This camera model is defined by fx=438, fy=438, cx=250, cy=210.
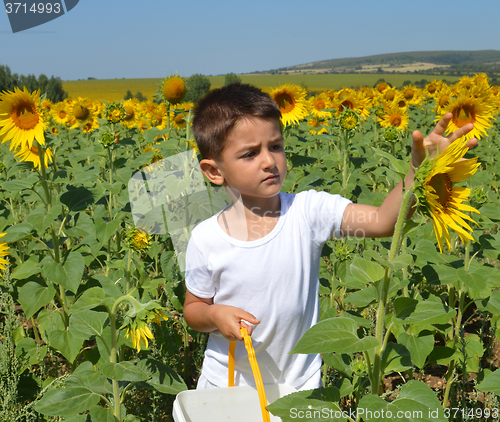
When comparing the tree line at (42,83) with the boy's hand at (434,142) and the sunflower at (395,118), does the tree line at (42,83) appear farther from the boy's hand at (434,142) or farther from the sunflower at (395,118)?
the boy's hand at (434,142)

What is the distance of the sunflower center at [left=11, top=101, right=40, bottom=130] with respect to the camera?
7.83 feet

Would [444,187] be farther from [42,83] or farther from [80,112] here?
[42,83]

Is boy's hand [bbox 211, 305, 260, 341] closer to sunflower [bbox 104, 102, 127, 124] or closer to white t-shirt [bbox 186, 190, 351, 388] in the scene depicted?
white t-shirt [bbox 186, 190, 351, 388]

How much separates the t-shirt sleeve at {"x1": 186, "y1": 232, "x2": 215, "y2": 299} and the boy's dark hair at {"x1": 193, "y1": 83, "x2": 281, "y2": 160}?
13.7 inches

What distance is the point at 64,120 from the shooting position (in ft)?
26.5

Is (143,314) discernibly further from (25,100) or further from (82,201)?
(25,100)

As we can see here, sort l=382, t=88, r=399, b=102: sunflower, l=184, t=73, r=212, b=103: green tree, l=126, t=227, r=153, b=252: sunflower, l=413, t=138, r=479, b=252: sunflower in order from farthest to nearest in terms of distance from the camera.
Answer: l=382, t=88, r=399, b=102: sunflower < l=184, t=73, r=212, b=103: green tree < l=126, t=227, r=153, b=252: sunflower < l=413, t=138, r=479, b=252: sunflower

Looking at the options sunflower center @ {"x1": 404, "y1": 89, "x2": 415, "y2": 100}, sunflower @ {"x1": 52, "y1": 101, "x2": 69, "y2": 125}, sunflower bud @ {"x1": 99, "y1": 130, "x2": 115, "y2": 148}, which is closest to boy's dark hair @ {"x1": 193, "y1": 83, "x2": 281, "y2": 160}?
sunflower bud @ {"x1": 99, "y1": 130, "x2": 115, "y2": 148}

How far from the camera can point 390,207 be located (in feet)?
4.42

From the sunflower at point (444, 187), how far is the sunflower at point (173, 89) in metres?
2.34

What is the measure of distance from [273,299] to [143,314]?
0.44m

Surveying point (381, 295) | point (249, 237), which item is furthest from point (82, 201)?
point (381, 295)

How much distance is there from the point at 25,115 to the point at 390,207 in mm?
2030

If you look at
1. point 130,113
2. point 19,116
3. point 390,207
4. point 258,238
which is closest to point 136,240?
point 258,238
